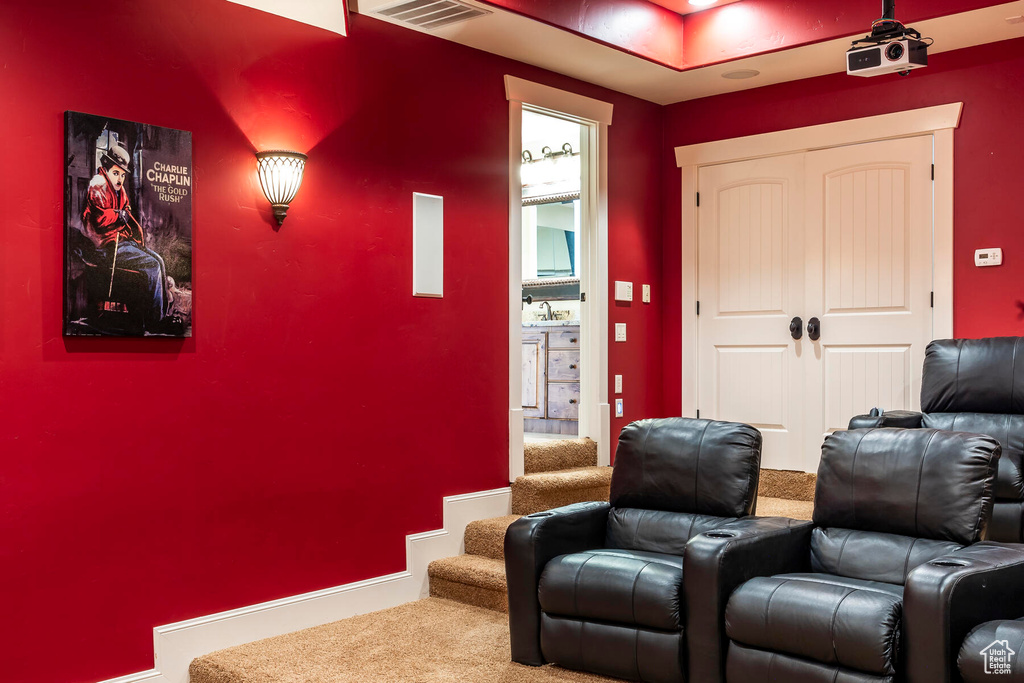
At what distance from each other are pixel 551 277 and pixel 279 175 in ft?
10.8

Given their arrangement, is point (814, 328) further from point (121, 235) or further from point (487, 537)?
point (121, 235)

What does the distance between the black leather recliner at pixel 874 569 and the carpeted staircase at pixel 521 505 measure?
59.7 inches

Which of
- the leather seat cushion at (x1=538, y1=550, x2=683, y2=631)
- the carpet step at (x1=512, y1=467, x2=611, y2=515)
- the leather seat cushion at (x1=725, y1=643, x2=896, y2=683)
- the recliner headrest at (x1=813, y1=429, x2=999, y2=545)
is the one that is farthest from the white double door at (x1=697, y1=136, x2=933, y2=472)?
the leather seat cushion at (x1=725, y1=643, x2=896, y2=683)

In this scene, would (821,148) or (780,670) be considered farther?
(821,148)

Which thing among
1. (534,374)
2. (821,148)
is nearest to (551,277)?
(534,374)

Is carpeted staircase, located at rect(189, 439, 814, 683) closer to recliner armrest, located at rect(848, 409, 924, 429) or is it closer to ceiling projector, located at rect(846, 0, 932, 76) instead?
recliner armrest, located at rect(848, 409, 924, 429)

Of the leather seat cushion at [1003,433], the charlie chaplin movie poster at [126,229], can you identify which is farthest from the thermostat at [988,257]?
the charlie chaplin movie poster at [126,229]

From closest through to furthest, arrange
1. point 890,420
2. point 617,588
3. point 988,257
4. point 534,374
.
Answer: point 617,588
point 890,420
point 988,257
point 534,374

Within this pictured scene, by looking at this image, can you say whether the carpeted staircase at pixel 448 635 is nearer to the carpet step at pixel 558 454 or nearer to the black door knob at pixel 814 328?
the carpet step at pixel 558 454

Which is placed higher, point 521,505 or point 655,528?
point 655,528

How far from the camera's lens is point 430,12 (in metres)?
4.26

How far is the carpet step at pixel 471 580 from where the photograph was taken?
14.0 ft

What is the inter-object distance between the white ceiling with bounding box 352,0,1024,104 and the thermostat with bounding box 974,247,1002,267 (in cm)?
112


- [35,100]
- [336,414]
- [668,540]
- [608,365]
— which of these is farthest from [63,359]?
[608,365]
